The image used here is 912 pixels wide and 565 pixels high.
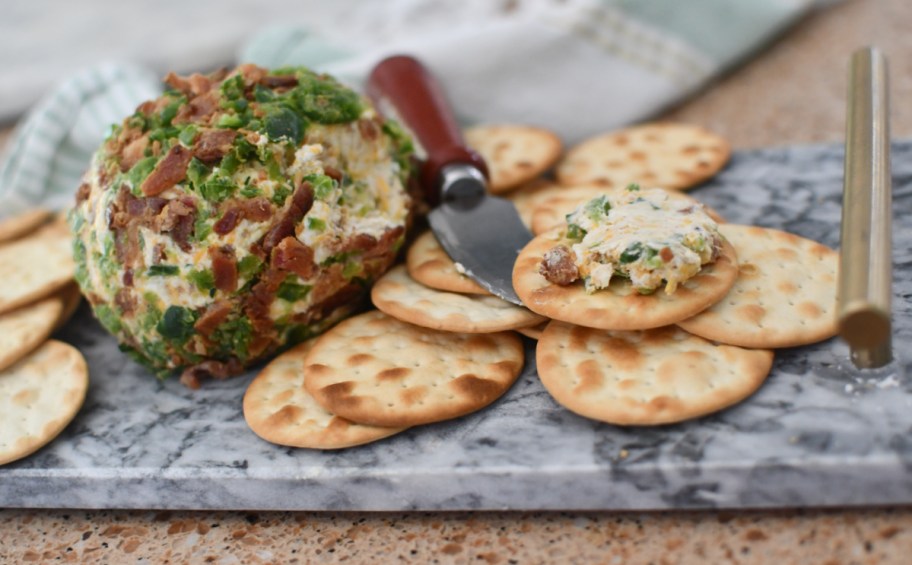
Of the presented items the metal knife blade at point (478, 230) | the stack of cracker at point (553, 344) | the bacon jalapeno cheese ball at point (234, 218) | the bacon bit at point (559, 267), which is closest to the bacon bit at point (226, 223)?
the bacon jalapeno cheese ball at point (234, 218)

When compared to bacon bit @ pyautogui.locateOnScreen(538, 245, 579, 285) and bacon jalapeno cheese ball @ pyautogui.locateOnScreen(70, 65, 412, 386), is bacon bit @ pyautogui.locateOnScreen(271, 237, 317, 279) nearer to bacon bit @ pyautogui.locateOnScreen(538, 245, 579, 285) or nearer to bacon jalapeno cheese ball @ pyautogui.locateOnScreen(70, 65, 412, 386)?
bacon jalapeno cheese ball @ pyautogui.locateOnScreen(70, 65, 412, 386)

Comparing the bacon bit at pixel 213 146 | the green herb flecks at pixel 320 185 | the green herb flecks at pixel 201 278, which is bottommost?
the green herb flecks at pixel 201 278

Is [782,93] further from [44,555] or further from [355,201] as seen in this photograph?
[44,555]

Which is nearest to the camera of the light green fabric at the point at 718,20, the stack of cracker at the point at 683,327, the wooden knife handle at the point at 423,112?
the stack of cracker at the point at 683,327

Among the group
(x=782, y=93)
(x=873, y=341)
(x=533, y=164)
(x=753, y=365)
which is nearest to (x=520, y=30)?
(x=533, y=164)

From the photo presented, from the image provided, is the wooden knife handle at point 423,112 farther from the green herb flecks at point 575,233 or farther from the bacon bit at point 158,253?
the bacon bit at point 158,253

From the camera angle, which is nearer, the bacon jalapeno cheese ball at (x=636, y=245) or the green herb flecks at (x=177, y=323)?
the bacon jalapeno cheese ball at (x=636, y=245)
